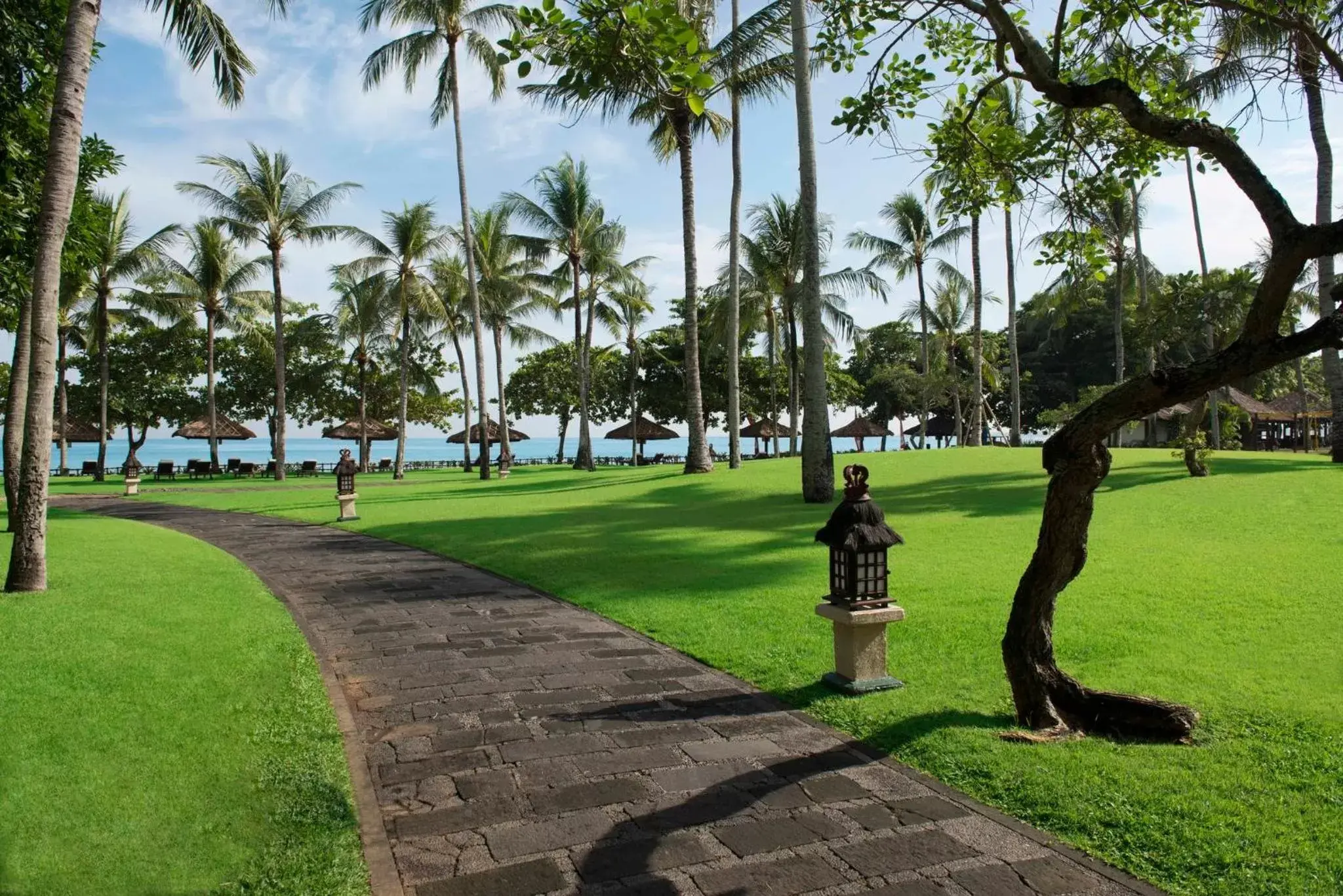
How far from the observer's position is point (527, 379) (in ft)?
163

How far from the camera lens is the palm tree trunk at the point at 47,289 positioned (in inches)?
Answer: 340

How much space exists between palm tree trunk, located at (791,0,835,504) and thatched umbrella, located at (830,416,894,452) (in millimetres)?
33016

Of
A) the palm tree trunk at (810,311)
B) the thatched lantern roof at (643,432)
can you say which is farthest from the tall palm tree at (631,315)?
the palm tree trunk at (810,311)

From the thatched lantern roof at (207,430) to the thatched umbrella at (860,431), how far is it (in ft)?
99.5

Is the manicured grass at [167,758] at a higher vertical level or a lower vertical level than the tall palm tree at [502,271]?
lower

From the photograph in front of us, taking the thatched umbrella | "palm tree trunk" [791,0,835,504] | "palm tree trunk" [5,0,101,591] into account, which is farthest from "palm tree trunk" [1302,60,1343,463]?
the thatched umbrella

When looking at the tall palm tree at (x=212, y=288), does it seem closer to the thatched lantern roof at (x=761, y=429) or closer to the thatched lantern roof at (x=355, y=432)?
the thatched lantern roof at (x=355, y=432)

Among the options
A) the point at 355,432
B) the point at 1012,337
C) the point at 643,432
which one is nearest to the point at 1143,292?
the point at 1012,337

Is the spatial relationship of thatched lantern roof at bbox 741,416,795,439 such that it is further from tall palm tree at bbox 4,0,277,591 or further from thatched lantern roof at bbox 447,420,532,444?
tall palm tree at bbox 4,0,277,591

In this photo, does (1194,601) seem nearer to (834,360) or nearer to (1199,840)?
(1199,840)

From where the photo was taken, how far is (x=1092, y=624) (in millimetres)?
6832

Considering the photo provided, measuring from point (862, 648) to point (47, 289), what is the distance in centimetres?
839

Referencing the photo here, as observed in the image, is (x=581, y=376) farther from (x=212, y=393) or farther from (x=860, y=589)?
(x=860, y=589)

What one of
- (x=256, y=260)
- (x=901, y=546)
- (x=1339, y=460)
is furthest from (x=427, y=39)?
(x=1339, y=460)
